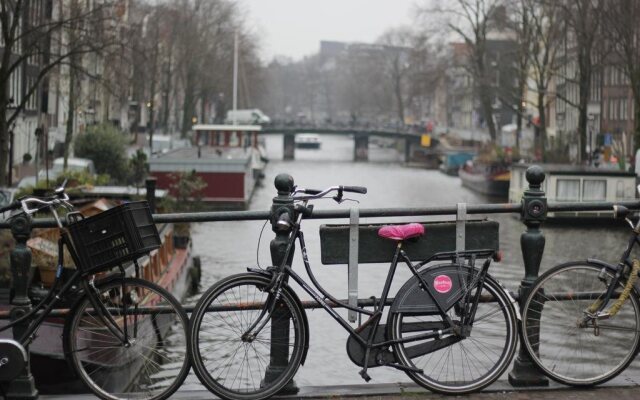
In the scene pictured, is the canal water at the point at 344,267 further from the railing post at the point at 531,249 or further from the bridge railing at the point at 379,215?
the railing post at the point at 531,249

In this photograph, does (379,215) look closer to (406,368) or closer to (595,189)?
(406,368)

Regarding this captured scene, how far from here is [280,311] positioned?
627cm

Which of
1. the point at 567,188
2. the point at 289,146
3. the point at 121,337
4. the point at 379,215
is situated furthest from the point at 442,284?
the point at 289,146

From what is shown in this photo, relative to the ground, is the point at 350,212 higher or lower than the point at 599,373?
higher

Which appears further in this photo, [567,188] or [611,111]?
[611,111]

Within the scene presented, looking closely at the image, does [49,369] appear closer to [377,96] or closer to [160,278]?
[160,278]

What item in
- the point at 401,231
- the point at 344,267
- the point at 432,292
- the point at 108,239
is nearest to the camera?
the point at 108,239

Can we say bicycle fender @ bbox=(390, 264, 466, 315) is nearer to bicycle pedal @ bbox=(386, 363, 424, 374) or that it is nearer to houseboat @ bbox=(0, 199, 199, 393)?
bicycle pedal @ bbox=(386, 363, 424, 374)

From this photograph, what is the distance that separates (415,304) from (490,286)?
1.39 ft

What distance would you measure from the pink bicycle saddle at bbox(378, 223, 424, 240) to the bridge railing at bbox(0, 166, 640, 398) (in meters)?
0.17

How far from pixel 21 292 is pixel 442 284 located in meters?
2.23

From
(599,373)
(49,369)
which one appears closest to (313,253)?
(49,369)

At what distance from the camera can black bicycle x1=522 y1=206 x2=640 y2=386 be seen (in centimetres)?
656

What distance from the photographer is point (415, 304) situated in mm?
6309
